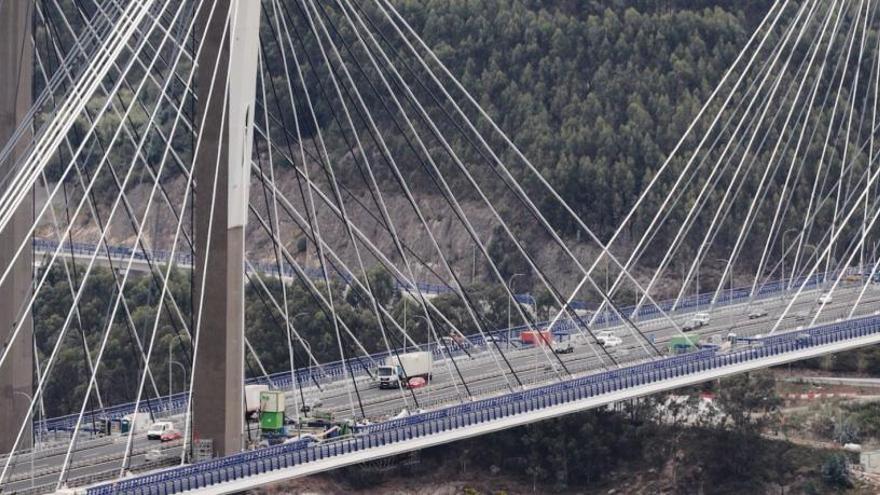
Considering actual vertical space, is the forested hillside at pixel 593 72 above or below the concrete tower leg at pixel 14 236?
below

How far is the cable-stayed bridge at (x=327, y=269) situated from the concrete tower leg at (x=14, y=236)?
0.17ft

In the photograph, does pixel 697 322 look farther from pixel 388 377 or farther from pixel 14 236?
pixel 14 236

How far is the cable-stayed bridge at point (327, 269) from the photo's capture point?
43.8m

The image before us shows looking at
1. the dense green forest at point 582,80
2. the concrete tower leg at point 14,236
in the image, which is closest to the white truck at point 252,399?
the concrete tower leg at point 14,236

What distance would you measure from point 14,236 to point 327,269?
3641 cm

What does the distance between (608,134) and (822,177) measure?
891 centimetres

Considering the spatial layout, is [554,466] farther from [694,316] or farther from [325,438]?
[325,438]

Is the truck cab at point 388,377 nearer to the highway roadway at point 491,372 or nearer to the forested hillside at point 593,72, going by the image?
the highway roadway at point 491,372

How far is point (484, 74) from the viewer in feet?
325

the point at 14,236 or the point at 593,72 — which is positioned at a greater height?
the point at 14,236

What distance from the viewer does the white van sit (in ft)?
156

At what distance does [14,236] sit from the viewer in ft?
156

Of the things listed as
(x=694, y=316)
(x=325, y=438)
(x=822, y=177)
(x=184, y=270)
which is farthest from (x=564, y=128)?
(x=325, y=438)

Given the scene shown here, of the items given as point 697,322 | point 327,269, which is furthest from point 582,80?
point 697,322
